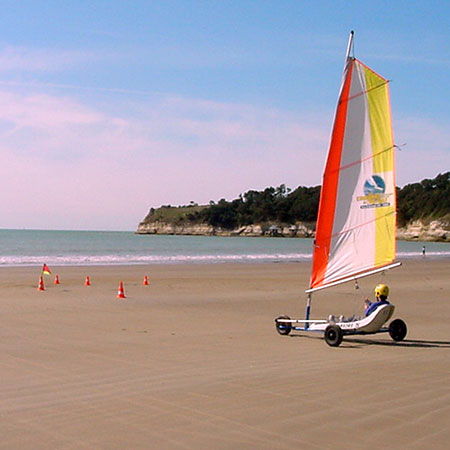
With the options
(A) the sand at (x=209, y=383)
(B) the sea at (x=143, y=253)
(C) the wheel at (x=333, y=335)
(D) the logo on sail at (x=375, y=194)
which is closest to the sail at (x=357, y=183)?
(D) the logo on sail at (x=375, y=194)

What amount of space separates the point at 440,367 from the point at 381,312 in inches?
77.4

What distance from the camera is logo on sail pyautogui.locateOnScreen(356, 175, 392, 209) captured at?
37.6 feet

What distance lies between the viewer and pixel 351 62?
38.5ft

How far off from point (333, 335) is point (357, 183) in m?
2.76

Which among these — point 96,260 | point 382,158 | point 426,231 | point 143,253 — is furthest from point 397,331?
point 426,231

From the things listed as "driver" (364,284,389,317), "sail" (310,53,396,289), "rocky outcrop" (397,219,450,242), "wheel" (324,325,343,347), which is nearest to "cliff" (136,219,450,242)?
"rocky outcrop" (397,219,450,242)

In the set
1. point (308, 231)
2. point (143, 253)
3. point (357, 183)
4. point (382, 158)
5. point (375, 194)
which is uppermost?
point (382, 158)

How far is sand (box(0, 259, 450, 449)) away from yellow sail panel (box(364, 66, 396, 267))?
1.74m

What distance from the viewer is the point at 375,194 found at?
1152 centimetres

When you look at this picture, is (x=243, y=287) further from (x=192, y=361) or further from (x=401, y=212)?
(x=401, y=212)

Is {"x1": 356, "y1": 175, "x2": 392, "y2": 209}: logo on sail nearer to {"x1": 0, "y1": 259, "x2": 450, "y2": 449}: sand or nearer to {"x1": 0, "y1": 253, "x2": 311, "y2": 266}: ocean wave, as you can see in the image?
{"x1": 0, "y1": 259, "x2": 450, "y2": 449}: sand

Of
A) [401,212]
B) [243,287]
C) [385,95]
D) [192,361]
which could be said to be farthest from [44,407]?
[401,212]

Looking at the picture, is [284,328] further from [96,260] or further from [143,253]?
[143,253]

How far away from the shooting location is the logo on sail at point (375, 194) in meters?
11.4
